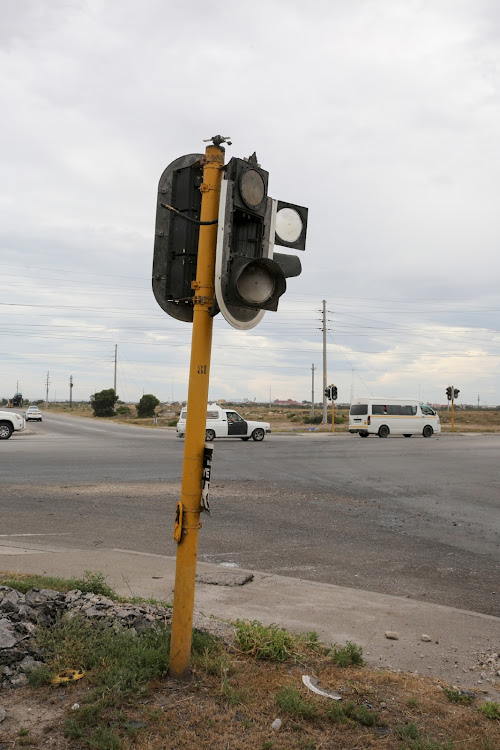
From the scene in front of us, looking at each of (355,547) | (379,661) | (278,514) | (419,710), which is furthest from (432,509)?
(419,710)

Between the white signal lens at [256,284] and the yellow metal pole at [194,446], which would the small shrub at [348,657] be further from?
the white signal lens at [256,284]

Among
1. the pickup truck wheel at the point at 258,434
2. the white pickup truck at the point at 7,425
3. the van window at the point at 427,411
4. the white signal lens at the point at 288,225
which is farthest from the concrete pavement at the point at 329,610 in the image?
the van window at the point at 427,411

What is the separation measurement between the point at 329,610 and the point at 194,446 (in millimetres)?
2631

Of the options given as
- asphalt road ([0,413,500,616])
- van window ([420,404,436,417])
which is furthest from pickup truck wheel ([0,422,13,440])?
van window ([420,404,436,417])

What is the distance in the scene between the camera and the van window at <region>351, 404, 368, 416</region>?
38.4 meters

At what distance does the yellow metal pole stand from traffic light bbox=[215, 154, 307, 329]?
0.50 ft

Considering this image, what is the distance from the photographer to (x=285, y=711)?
3236 mm

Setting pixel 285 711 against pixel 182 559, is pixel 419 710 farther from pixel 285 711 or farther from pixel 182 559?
pixel 182 559

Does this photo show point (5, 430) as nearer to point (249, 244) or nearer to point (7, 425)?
point (7, 425)

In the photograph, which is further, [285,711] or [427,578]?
[427,578]

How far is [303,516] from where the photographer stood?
10336 millimetres

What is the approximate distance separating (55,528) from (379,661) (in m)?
5.90

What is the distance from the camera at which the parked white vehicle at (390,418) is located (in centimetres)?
3825

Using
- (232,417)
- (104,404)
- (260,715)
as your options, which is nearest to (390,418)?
(232,417)
